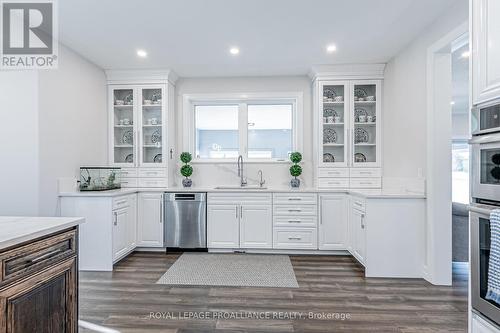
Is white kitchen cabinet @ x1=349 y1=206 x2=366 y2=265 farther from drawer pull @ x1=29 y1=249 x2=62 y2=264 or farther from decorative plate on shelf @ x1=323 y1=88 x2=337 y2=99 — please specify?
drawer pull @ x1=29 y1=249 x2=62 y2=264

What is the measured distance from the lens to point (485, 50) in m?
1.36

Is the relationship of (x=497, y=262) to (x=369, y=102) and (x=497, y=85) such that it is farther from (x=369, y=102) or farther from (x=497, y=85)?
(x=369, y=102)

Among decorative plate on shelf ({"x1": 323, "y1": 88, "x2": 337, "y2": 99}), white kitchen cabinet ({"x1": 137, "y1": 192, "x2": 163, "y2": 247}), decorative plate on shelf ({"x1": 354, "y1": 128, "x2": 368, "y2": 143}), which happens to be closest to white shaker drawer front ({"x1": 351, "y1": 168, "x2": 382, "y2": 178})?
decorative plate on shelf ({"x1": 354, "y1": 128, "x2": 368, "y2": 143})

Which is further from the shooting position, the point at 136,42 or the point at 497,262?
the point at 136,42

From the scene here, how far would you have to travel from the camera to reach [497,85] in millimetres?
1285

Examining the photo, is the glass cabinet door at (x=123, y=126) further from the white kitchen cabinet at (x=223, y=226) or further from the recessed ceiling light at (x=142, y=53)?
the white kitchen cabinet at (x=223, y=226)

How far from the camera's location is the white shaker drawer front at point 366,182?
168 inches

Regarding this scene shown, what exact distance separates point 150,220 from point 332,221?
255cm

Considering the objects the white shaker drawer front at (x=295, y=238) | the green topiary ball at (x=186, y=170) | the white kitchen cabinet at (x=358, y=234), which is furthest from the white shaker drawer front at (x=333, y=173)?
the green topiary ball at (x=186, y=170)

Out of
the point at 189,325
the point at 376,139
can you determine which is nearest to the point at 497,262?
the point at 189,325

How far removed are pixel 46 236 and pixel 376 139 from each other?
4090 mm

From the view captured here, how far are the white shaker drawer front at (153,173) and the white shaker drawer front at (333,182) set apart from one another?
234cm

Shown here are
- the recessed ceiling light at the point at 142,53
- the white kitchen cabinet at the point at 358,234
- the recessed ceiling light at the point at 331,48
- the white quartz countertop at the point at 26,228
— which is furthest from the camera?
the recessed ceiling light at the point at 142,53

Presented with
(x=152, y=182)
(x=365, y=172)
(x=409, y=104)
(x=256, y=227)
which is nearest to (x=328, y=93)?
(x=409, y=104)
